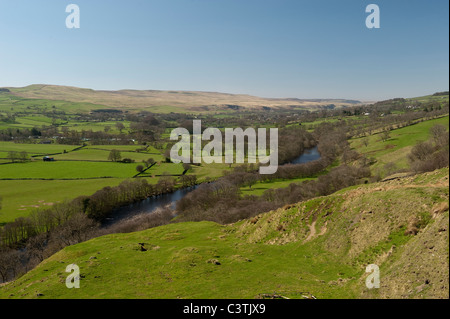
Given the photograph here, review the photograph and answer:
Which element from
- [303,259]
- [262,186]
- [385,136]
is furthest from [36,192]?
[385,136]

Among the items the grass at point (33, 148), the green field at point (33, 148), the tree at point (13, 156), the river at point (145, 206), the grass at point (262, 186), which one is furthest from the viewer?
the grass at point (33, 148)

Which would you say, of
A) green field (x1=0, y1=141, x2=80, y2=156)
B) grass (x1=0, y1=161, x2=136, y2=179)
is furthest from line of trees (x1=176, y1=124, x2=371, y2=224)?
green field (x1=0, y1=141, x2=80, y2=156)

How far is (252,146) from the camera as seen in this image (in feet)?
602

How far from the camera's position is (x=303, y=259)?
91.5 ft

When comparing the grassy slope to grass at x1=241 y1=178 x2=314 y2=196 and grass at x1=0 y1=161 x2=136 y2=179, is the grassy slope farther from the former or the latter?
grass at x1=0 y1=161 x2=136 y2=179

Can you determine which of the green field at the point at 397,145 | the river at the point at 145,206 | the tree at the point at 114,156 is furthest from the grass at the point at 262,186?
the tree at the point at 114,156

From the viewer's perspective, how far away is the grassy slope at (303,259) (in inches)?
716

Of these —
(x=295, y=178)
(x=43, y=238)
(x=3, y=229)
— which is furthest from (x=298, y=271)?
(x=295, y=178)

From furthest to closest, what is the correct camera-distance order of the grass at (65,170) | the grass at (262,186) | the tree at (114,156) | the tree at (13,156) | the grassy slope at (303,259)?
the tree at (114,156), the tree at (13,156), the grass at (65,170), the grass at (262,186), the grassy slope at (303,259)

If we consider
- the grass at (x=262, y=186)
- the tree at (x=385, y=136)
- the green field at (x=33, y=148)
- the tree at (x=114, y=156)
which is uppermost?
the tree at (x=385, y=136)

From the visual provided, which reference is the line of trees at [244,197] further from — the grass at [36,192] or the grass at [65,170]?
the grass at [65,170]

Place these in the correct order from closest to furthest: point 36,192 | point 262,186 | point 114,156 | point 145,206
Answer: point 36,192
point 145,206
point 262,186
point 114,156

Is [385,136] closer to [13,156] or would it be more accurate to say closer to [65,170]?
[65,170]
